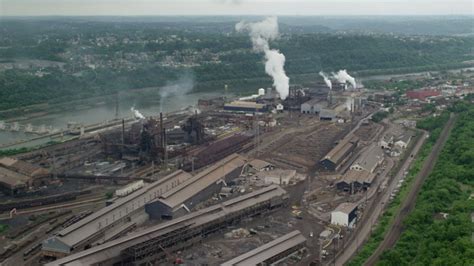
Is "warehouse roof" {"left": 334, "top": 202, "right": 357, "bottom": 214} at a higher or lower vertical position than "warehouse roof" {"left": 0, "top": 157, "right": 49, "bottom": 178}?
higher

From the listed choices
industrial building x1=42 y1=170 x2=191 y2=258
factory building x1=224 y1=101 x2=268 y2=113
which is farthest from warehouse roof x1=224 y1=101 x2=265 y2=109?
industrial building x1=42 y1=170 x2=191 y2=258

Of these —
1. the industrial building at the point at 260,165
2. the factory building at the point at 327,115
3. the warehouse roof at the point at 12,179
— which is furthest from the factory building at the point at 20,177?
the factory building at the point at 327,115

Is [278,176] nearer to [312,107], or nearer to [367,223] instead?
[367,223]

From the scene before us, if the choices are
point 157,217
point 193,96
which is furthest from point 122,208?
point 193,96

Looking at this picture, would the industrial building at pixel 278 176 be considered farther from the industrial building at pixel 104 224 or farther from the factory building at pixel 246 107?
the factory building at pixel 246 107

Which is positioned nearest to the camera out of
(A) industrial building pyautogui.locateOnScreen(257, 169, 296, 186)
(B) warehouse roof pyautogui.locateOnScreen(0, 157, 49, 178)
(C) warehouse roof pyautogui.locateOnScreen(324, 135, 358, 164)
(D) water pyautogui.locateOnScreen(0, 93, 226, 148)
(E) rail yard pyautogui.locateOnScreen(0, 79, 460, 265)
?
(E) rail yard pyautogui.locateOnScreen(0, 79, 460, 265)

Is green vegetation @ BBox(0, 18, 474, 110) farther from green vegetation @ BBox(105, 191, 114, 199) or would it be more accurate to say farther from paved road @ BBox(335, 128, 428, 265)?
paved road @ BBox(335, 128, 428, 265)

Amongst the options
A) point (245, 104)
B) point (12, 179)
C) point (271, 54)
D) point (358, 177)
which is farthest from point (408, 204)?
point (271, 54)

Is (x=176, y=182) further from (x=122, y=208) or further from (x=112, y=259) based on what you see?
(x=112, y=259)
